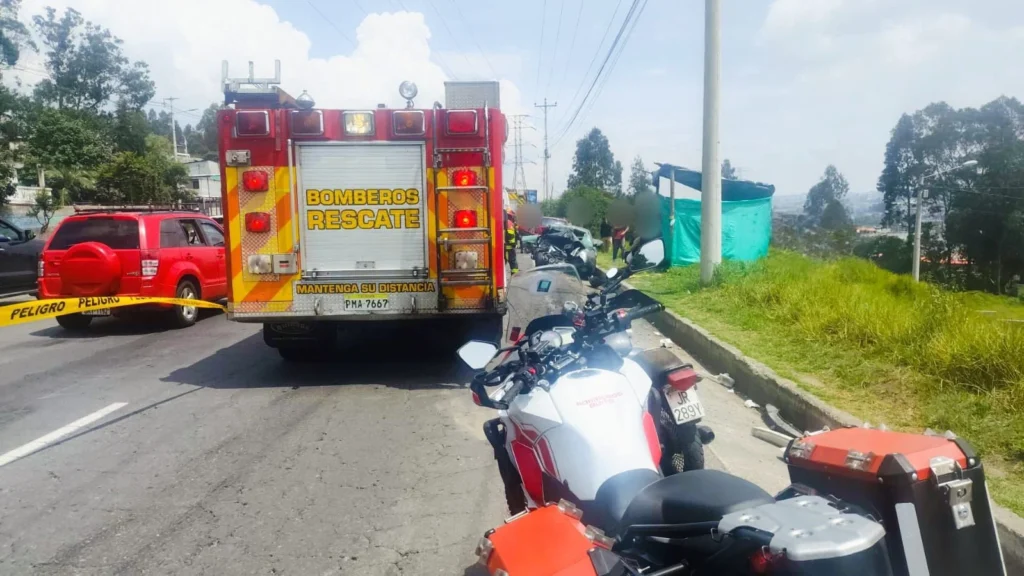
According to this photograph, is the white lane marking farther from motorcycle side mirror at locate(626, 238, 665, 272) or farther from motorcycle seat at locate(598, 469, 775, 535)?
motorcycle seat at locate(598, 469, 775, 535)

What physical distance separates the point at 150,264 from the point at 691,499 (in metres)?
10.3

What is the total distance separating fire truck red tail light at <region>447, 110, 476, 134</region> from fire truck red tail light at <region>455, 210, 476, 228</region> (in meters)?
0.76

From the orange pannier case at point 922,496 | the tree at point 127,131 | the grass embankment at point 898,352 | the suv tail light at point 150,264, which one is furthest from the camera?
the tree at point 127,131

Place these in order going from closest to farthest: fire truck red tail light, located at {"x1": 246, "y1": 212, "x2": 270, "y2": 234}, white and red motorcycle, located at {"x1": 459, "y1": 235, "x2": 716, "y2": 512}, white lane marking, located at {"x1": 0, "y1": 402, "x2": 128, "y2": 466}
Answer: white and red motorcycle, located at {"x1": 459, "y1": 235, "x2": 716, "y2": 512} < white lane marking, located at {"x1": 0, "y1": 402, "x2": 128, "y2": 466} < fire truck red tail light, located at {"x1": 246, "y1": 212, "x2": 270, "y2": 234}

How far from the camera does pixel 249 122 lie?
7.25 metres

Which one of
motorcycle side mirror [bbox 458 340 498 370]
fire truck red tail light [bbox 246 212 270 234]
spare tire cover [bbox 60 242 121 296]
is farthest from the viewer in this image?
spare tire cover [bbox 60 242 121 296]

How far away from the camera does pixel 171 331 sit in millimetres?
11227

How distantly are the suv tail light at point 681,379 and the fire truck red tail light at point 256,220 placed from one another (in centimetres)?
498

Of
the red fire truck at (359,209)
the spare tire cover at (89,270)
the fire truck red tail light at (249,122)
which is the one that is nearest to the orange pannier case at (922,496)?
the red fire truck at (359,209)

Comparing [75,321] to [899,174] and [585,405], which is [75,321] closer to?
[585,405]

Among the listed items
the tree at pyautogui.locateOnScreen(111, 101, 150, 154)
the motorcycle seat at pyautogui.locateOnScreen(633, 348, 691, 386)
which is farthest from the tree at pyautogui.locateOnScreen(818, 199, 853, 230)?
the tree at pyautogui.locateOnScreen(111, 101, 150, 154)

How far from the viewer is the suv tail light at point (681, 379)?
3607 millimetres

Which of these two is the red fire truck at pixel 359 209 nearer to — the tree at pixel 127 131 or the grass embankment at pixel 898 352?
the grass embankment at pixel 898 352

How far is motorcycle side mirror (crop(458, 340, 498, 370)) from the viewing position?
3051 mm
